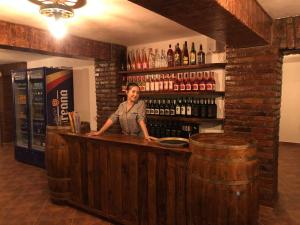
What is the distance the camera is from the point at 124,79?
4715mm

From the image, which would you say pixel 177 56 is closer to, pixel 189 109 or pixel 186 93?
pixel 186 93

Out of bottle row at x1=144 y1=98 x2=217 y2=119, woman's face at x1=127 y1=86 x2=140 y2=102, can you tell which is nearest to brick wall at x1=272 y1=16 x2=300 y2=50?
bottle row at x1=144 y1=98 x2=217 y2=119

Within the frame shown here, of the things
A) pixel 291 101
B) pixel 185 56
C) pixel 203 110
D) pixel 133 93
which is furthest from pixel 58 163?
pixel 291 101

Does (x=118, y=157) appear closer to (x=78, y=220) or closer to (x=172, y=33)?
(x=78, y=220)

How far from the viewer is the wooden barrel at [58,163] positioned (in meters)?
3.17

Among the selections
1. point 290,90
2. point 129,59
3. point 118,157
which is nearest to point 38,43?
point 129,59

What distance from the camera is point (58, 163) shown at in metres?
3.18

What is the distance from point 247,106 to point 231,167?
1530 millimetres

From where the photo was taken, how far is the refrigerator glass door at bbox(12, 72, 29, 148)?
531 cm

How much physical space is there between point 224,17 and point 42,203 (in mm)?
3073

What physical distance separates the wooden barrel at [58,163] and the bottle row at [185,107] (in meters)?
1.49

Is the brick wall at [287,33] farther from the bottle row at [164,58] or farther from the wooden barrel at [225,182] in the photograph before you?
the wooden barrel at [225,182]

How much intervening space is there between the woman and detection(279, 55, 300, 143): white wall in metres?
5.04

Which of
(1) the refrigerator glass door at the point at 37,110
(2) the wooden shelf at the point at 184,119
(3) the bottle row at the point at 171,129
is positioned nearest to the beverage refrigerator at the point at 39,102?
(1) the refrigerator glass door at the point at 37,110
